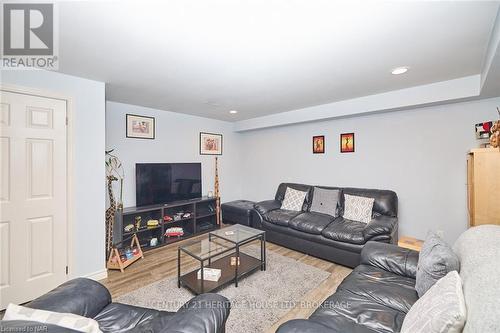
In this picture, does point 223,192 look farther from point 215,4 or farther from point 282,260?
point 215,4

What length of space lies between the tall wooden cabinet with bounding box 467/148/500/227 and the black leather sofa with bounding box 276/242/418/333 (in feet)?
2.16

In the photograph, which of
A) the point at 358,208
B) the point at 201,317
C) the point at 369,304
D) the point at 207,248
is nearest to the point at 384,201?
the point at 358,208

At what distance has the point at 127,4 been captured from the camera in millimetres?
1333

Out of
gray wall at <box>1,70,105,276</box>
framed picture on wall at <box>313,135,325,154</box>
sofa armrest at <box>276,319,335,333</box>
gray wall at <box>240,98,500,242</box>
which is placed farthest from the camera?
framed picture on wall at <box>313,135,325,154</box>

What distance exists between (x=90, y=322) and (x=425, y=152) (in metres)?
3.91

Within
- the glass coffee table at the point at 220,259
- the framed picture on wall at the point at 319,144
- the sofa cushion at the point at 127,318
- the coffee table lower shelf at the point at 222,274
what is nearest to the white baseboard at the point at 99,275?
the glass coffee table at the point at 220,259

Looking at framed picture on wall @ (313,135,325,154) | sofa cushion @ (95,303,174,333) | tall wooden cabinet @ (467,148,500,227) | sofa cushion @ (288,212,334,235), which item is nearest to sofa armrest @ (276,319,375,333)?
sofa cushion @ (95,303,174,333)

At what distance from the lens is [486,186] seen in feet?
6.01

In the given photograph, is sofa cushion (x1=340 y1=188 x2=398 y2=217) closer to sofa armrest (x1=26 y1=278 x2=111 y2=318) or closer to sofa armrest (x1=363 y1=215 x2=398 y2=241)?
sofa armrest (x1=363 y1=215 x2=398 y2=241)

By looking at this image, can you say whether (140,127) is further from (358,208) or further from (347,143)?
(358,208)

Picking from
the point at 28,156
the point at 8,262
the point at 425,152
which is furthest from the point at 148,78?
the point at 425,152

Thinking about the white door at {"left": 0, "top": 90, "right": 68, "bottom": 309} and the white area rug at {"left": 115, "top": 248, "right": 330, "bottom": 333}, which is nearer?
the white area rug at {"left": 115, "top": 248, "right": 330, "bottom": 333}

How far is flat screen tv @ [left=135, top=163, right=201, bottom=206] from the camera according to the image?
3.54 metres

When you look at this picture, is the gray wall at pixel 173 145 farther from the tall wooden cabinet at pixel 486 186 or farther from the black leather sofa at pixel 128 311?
the tall wooden cabinet at pixel 486 186
